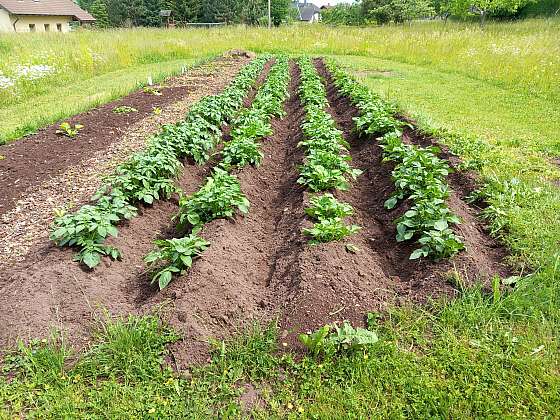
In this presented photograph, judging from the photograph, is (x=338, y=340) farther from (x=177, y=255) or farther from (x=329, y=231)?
(x=177, y=255)

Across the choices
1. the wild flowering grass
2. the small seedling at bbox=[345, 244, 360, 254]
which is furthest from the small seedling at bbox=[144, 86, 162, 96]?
the small seedling at bbox=[345, 244, 360, 254]

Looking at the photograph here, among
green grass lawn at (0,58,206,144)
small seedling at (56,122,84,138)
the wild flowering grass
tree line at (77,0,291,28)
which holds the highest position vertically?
tree line at (77,0,291,28)

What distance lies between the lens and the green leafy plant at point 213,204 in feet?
13.5

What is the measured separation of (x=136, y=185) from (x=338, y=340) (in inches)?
116

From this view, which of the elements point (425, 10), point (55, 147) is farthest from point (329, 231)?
point (425, 10)

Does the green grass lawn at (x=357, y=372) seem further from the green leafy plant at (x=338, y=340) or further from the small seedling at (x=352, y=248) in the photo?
the small seedling at (x=352, y=248)

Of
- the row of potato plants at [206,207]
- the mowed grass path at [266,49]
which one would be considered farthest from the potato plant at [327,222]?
the mowed grass path at [266,49]

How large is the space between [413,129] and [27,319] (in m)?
6.34

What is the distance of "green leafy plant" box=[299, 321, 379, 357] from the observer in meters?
2.70

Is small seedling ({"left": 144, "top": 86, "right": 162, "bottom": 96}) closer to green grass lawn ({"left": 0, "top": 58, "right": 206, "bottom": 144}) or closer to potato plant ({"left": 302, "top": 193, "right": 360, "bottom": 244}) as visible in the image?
green grass lawn ({"left": 0, "top": 58, "right": 206, "bottom": 144})

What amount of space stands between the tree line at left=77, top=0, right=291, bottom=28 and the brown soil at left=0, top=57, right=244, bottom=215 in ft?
156

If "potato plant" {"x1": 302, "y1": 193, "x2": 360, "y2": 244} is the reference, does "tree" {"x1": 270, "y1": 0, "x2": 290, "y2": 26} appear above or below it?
above

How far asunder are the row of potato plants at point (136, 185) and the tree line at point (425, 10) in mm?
24963

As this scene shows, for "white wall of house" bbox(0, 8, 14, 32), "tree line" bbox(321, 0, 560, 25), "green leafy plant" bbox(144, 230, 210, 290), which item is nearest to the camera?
"green leafy plant" bbox(144, 230, 210, 290)
